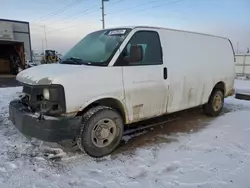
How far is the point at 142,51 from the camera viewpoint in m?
4.07

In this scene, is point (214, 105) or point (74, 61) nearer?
point (74, 61)

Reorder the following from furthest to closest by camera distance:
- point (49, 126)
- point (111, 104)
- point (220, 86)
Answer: point (220, 86) < point (111, 104) < point (49, 126)

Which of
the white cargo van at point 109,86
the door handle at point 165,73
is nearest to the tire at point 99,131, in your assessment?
the white cargo van at point 109,86

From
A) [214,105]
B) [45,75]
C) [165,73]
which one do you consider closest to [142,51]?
[165,73]

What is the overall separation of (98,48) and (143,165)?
2113mm

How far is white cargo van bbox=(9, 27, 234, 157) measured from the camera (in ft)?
10.7

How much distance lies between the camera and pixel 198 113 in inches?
256

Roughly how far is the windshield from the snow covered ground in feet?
5.07

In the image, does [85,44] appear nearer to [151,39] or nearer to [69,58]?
[69,58]

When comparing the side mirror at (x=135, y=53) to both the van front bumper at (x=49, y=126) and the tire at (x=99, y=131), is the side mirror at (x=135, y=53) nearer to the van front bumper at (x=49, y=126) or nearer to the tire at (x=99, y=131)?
the tire at (x=99, y=131)

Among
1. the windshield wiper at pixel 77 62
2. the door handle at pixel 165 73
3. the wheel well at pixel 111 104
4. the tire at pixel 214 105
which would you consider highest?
the windshield wiper at pixel 77 62

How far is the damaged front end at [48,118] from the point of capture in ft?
10.4

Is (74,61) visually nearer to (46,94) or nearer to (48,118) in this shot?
(46,94)

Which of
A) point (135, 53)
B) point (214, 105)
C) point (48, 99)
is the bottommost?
point (214, 105)
